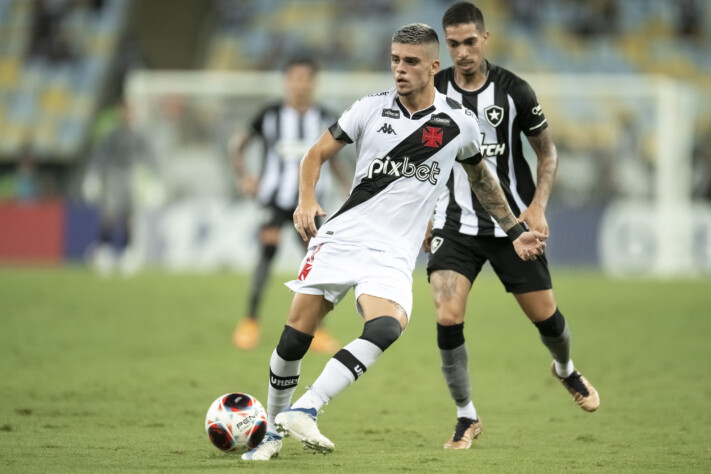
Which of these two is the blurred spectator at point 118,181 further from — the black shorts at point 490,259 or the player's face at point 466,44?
the player's face at point 466,44

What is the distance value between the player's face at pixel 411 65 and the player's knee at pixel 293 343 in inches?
51.9

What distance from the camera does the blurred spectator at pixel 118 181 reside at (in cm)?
1881

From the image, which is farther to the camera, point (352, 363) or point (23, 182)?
point (23, 182)

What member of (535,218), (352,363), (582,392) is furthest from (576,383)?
(352,363)

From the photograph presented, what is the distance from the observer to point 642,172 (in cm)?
2034

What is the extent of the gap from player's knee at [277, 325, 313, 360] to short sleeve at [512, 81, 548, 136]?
1.92 meters

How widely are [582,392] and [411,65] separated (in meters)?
2.51

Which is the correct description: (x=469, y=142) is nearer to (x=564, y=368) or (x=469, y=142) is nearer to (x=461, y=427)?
(x=461, y=427)

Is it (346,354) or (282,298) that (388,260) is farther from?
(282,298)

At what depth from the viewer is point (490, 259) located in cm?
679

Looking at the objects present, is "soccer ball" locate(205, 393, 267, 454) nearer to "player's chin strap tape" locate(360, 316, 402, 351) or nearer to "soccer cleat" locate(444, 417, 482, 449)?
"player's chin strap tape" locate(360, 316, 402, 351)

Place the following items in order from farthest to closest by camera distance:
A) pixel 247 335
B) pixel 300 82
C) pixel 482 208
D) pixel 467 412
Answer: pixel 300 82 → pixel 247 335 → pixel 482 208 → pixel 467 412

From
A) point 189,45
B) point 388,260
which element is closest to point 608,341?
point 388,260

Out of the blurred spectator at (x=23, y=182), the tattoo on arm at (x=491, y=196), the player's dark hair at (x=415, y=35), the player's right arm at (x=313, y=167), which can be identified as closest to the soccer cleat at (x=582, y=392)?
the tattoo on arm at (x=491, y=196)
